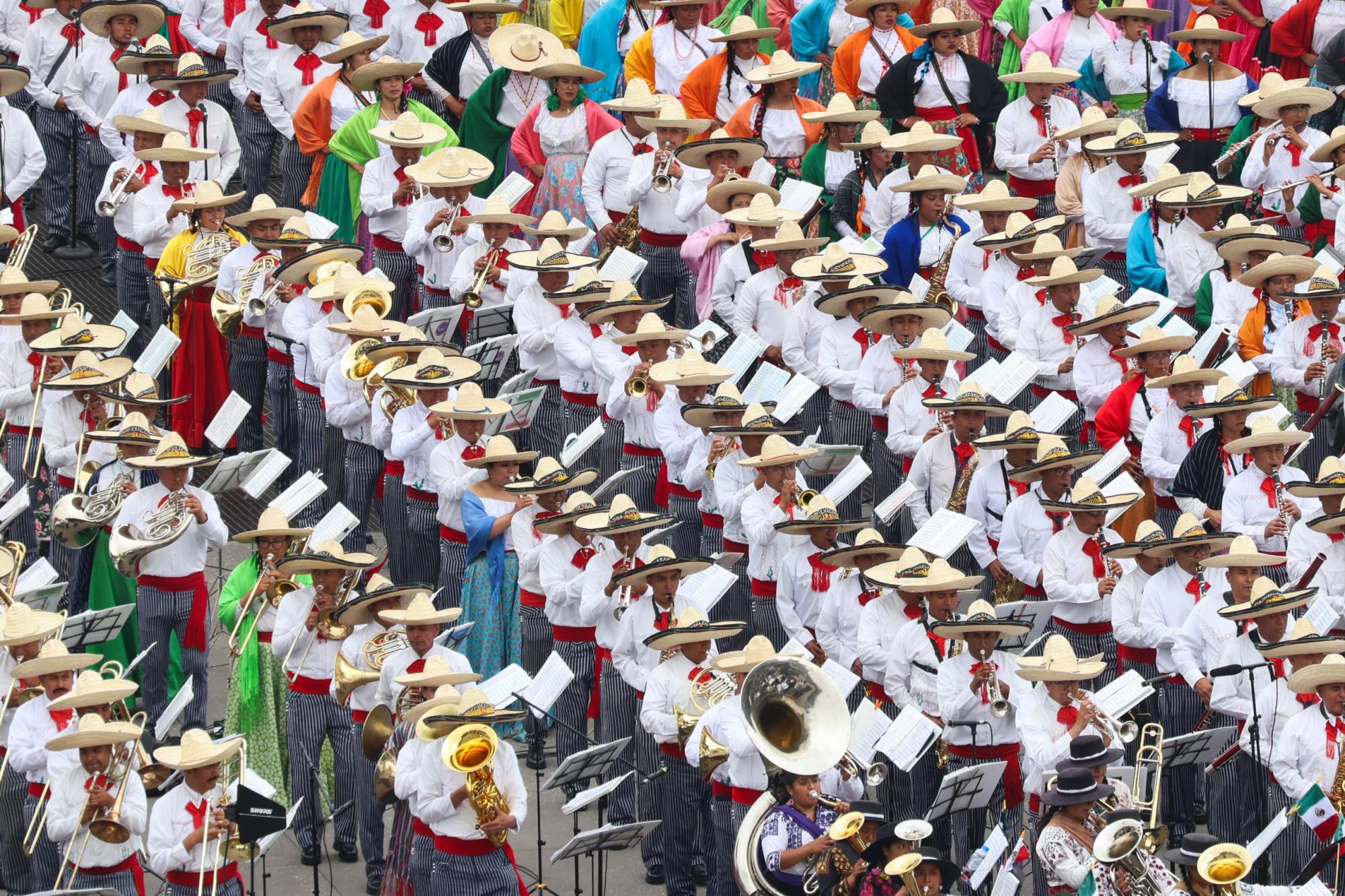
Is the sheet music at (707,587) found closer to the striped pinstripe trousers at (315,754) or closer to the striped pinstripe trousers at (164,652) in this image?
the striped pinstripe trousers at (315,754)

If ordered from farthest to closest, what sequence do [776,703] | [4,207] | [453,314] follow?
[4,207], [453,314], [776,703]

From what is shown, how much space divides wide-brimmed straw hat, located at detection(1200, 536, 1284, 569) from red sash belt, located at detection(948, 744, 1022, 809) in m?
1.71

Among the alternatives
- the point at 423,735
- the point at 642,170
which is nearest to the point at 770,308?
the point at 642,170

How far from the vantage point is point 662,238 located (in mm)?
21906

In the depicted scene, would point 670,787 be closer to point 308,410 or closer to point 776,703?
point 776,703

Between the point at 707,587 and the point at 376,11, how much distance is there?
957 cm

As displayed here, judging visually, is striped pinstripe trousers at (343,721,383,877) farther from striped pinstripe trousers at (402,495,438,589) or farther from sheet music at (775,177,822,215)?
sheet music at (775,177,822,215)

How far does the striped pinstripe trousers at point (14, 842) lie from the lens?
57.5 ft

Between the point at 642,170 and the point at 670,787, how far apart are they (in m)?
6.25

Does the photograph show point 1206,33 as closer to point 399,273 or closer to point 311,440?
point 399,273

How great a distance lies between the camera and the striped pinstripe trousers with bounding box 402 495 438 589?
20031mm

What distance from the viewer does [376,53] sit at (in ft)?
80.8

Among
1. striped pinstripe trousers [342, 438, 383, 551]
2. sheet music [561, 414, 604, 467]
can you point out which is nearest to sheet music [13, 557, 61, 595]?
striped pinstripe trousers [342, 438, 383, 551]

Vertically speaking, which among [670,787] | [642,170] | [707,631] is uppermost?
[642,170]
